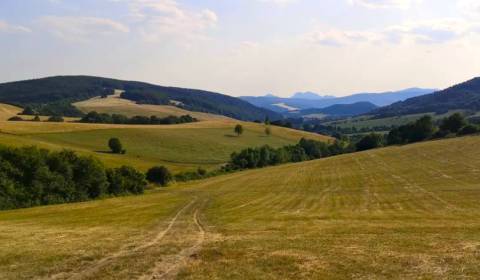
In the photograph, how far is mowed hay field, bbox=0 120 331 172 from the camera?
135 meters

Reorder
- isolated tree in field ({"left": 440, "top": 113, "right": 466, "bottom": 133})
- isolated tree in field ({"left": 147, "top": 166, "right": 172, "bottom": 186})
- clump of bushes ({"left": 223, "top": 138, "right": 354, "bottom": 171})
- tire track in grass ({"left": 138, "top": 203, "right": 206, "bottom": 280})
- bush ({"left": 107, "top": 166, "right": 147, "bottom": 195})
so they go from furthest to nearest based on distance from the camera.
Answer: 1. clump of bushes ({"left": 223, "top": 138, "right": 354, "bottom": 171})
2. isolated tree in field ({"left": 440, "top": 113, "right": 466, "bottom": 133})
3. isolated tree in field ({"left": 147, "top": 166, "right": 172, "bottom": 186})
4. bush ({"left": 107, "top": 166, "right": 147, "bottom": 195})
5. tire track in grass ({"left": 138, "top": 203, "right": 206, "bottom": 280})

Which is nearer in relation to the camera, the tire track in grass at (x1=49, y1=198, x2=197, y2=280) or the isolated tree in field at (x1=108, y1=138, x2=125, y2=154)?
the tire track in grass at (x1=49, y1=198, x2=197, y2=280)

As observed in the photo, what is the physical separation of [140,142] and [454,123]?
8898 cm

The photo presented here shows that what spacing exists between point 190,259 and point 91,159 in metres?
71.6

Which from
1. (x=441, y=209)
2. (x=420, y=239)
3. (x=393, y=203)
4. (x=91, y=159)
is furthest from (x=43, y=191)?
(x=420, y=239)

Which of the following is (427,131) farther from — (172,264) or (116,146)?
(172,264)

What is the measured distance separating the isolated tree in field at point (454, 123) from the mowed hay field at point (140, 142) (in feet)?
199

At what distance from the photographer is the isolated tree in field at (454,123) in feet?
451

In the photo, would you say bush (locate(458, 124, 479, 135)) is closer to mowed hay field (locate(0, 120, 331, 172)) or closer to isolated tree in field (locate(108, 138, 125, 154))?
mowed hay field (locate(0, 120, 331, 172))

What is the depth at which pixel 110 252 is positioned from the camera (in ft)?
79.8

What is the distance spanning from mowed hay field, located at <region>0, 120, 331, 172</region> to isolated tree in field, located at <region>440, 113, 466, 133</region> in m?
60.8

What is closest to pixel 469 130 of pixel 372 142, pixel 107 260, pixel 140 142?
pixel 372 142

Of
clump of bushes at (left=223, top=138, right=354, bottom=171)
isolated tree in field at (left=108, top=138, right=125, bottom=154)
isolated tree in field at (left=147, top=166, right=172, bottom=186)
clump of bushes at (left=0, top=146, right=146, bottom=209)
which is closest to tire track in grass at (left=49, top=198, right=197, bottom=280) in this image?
clump of bushes at (left=0, top=146, right=146, bottom=209)

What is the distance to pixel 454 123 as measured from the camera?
139 m
